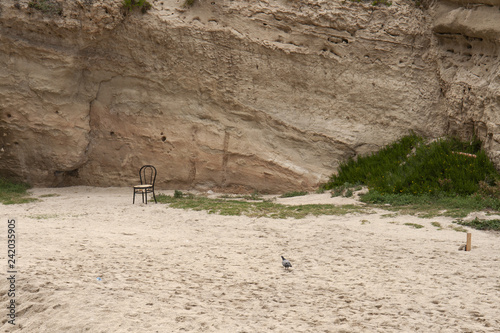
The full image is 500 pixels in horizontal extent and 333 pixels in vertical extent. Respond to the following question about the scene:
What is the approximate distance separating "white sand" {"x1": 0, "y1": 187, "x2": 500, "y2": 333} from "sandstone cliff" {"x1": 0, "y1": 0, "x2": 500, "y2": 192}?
3736mm

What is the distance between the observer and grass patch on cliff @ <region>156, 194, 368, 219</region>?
27.5 feet

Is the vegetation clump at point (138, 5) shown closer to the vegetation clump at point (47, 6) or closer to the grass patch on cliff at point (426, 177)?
the vegetation clump at point (47, 6)

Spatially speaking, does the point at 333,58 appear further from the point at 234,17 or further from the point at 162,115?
the point at 162,115

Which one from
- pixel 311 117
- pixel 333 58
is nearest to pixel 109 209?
pixel 311 117

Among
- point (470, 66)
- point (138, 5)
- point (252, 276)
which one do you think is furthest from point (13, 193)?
point (470, 66)

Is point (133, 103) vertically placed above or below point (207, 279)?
above

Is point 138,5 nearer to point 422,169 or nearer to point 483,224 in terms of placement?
point 422,169

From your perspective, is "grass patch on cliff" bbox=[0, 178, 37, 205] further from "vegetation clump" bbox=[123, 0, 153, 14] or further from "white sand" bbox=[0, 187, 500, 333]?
"vegetation clump" bbox=[123, 0, 153, 14]

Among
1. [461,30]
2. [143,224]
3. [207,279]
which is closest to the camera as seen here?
[207,279]

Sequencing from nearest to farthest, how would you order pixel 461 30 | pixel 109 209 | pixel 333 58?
pixel 109 209 < pixel 461 30 < pixel 333 58

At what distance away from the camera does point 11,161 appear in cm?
1162

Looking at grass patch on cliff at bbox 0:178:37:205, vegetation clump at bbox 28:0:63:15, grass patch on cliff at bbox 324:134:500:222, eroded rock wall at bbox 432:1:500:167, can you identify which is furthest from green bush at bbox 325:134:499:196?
vegetation clump at bbox 28:0:63:15

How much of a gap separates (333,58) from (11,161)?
26.2ft

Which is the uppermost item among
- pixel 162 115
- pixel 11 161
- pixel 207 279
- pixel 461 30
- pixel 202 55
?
pixel 461 30
